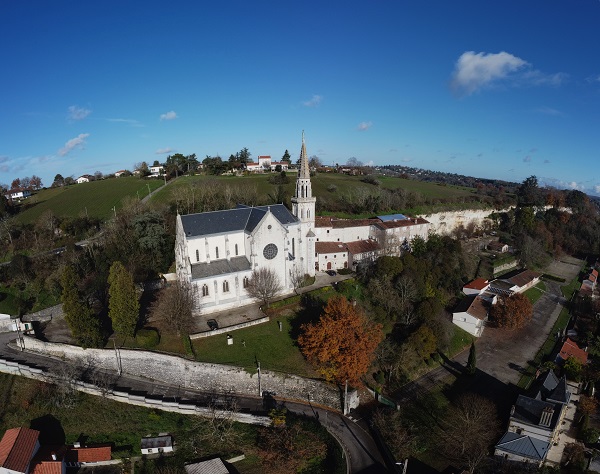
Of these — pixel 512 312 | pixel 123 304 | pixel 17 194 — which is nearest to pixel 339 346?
pixel 123 304

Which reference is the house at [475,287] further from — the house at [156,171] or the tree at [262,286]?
the house at [156,171]

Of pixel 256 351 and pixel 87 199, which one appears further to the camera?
pixel 87 199

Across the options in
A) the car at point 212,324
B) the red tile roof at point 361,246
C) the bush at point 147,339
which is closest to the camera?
the bush at point 147,339

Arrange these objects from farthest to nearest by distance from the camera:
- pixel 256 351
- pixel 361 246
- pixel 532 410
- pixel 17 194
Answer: pixel 17 194 → pixel 361 246 → pixel 256 351 → pixel 532 410

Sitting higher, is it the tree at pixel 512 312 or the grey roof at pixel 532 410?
the tree at pixel 512 312

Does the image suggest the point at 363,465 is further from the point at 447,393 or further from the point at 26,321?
the point at 26,321

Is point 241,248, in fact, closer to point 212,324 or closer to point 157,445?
point 212,324

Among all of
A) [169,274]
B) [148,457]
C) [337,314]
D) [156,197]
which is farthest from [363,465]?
[156,197]

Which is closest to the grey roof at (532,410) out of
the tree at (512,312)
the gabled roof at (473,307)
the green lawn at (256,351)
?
the gabled roof at (473,307)
